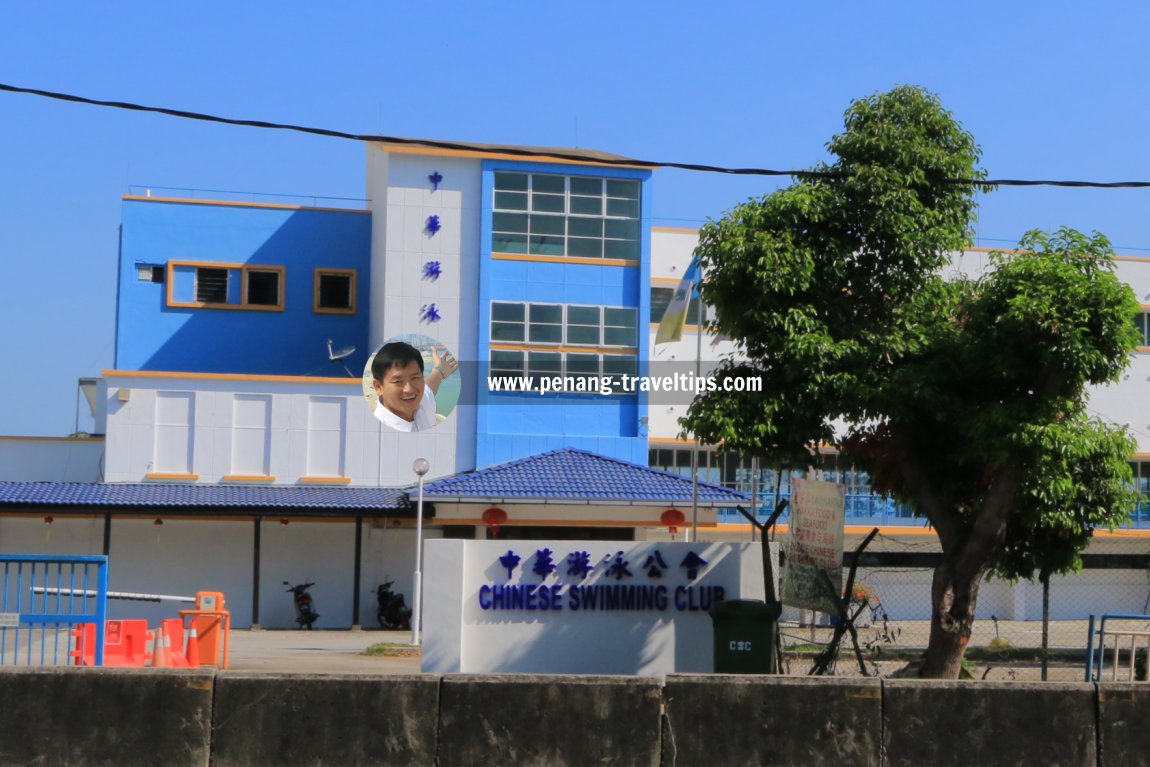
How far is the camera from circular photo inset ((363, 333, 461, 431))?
34.0 meters

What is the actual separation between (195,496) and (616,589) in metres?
17.0

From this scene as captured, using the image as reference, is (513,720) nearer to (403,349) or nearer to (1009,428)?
(1009,428)

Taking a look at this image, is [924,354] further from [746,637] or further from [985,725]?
[985,725]

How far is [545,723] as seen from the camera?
36.4ft

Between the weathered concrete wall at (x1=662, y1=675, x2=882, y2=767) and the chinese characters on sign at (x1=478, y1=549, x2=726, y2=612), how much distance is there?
5833mm

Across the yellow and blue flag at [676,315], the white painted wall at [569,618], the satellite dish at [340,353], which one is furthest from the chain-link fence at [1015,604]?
the white painted wall at [569,618]

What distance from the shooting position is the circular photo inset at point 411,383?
34031 millimetres

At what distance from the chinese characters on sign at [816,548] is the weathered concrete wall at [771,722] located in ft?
14.0

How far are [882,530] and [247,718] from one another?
104 ft

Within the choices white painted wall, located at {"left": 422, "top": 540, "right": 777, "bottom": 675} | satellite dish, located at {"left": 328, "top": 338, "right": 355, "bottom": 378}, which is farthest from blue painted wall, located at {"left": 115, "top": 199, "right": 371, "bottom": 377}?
white painted wall, located at {"left": 422, "top": 540, "right": 777, "bottom": 675}

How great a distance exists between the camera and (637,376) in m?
36.1

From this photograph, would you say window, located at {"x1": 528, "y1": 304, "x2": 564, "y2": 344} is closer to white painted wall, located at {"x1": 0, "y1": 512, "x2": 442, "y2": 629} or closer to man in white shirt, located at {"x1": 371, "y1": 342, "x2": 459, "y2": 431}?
man in white shirt, located at {"x1": 371, "y1": 342, "x2": 459, "y2": 431}

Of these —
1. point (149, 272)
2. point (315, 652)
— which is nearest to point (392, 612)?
point (315, 652)

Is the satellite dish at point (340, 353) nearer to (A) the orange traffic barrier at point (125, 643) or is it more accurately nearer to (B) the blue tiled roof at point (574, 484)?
(B) the blue tiled roof at point (574, 484)
